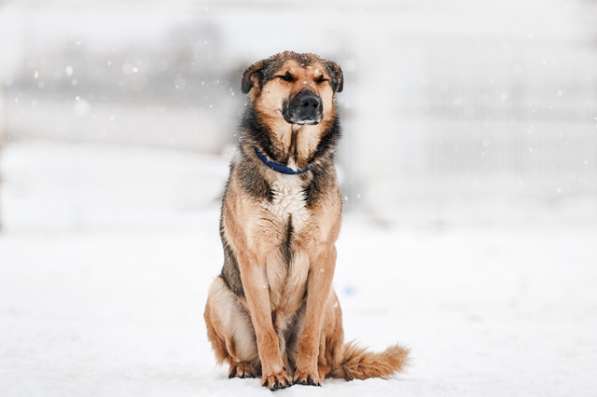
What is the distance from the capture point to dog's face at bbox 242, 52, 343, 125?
3.70 meters

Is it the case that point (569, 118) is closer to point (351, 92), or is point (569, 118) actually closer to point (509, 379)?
point (351, 92)

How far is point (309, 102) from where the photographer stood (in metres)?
3.68

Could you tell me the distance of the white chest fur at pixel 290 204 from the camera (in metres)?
3.68

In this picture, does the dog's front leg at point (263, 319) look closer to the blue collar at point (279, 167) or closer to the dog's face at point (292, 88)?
the blue collar at point (279, 167)

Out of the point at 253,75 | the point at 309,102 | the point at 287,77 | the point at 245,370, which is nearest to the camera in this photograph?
the point at 309,102

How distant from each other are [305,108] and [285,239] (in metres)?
0.67

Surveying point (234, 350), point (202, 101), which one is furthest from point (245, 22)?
point (234, 350)

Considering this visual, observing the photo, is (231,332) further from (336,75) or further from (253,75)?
(336,75)

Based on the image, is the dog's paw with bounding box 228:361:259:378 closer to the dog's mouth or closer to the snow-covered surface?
the snow-covered surface

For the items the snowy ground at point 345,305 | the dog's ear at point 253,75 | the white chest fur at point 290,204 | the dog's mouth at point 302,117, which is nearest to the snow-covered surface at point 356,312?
the snowy ground at point 345,305

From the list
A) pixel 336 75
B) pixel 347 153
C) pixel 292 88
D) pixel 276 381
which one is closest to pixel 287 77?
pixel 292 88

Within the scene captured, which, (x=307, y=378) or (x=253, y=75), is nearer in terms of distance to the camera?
(x=307, y=378)

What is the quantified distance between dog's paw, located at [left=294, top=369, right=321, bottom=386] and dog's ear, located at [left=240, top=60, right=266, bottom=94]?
1538 millimetres

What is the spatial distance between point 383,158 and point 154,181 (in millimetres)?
5066
